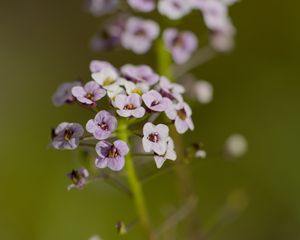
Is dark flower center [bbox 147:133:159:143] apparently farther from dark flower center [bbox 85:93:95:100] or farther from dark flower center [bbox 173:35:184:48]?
dark flower center [bbox 173:35:184:48]

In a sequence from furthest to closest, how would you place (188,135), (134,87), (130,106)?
1. (188,135)
2. (134,87)
3. (130,106)

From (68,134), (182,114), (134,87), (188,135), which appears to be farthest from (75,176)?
(188,135)

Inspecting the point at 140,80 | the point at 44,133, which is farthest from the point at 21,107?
the point at 140,80

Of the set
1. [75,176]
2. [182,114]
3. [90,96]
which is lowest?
[75,176]

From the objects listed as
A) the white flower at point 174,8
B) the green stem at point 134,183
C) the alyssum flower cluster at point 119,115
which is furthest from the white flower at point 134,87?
the white flower at point 174,8

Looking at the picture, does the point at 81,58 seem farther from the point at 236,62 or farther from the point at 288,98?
the point at 288,98

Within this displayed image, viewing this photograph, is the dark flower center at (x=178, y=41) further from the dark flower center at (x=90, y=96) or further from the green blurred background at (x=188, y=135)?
the dark flower center at (x=90, y=96)

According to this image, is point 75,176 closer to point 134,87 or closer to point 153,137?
point 153,137

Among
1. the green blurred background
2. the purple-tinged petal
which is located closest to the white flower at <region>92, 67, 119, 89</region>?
the purple-tinged petal
